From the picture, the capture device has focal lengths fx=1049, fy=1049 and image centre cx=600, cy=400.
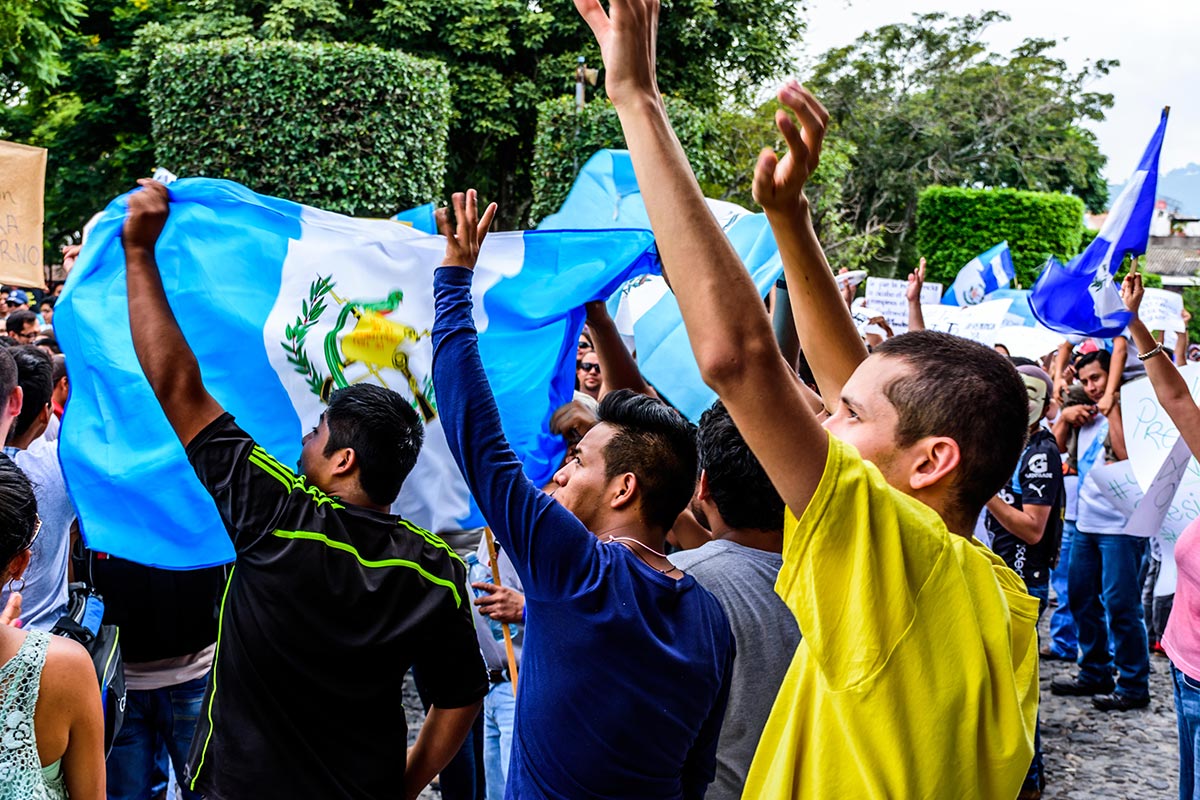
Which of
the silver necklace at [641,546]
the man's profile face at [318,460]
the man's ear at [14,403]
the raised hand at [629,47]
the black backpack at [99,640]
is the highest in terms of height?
the raised hand at [629,47]

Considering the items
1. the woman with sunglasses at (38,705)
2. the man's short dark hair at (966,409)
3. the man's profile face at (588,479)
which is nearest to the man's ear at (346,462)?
the man's profile face at (588,479)

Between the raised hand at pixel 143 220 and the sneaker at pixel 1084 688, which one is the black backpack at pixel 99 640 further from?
the sneaker at pixel 1084 688

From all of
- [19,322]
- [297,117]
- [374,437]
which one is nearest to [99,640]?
[374,437]

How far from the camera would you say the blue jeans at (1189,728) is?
3525mm

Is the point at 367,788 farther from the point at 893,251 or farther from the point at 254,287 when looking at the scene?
the point at 893,251

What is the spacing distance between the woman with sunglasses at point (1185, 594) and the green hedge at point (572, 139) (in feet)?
36.1

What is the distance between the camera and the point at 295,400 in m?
3.35

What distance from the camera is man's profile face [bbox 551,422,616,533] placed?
233cm

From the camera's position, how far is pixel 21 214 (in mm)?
5863

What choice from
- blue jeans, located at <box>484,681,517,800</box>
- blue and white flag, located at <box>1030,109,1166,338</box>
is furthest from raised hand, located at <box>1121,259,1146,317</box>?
blue jeans, located at <box>484,681,517,800</box>

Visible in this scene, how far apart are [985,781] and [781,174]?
92 centimetres

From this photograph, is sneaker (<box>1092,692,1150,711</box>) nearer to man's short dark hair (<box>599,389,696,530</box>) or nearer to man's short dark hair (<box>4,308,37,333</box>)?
man's short dark hair (<box>599,389,696,530</box>)

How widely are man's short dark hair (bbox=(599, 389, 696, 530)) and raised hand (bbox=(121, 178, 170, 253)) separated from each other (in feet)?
3.77

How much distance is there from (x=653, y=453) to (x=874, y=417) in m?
0.87
